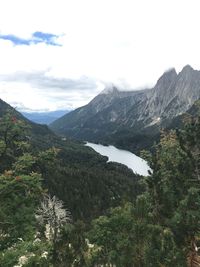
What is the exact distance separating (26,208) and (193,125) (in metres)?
17.3

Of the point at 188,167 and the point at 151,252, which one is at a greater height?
the point at 188,167

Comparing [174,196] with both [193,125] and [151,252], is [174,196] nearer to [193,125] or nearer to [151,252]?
[193,125]

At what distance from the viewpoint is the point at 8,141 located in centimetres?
2366

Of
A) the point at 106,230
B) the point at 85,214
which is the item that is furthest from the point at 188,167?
the point at 85,214

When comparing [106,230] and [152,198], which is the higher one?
[152,198]

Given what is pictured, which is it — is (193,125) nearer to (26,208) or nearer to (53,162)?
(53,162)

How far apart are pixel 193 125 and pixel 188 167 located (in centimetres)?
361

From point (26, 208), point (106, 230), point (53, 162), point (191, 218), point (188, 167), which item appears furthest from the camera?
point (106, 230)

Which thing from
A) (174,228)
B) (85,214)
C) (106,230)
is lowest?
(85,214)

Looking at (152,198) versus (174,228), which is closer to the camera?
(174,228)

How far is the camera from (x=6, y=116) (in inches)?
888

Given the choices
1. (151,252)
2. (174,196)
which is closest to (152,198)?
(174,196)

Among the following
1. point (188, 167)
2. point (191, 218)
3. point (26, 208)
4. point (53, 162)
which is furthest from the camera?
point (188, 167)

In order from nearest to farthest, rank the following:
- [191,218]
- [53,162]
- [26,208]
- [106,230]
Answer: [191,218]
[26,208]
[53,162]
[106,230]
